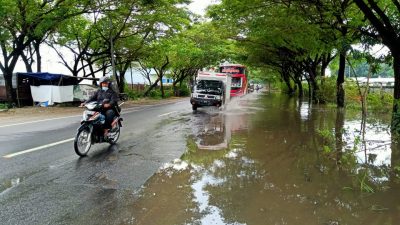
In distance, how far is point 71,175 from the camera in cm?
655

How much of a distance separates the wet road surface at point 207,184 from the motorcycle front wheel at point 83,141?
224 mm

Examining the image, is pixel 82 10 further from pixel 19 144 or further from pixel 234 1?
pixel 19 144

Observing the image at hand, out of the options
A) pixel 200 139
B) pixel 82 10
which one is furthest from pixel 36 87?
pixel 200 139

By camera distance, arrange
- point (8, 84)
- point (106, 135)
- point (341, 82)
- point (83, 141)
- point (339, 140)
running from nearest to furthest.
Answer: point (83, 141) < point (106, 135) < point (339, 140) < point (341, 82) < point (8, 84)

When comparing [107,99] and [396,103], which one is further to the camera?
[396,103]

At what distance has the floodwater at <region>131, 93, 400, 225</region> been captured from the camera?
4.79 m

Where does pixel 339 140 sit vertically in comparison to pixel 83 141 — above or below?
below

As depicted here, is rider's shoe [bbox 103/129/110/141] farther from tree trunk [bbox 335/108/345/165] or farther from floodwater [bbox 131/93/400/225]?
tree trunk [bbox 335/108/345/165]

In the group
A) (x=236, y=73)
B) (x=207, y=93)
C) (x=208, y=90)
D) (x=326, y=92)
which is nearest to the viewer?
(x=207, y=93)

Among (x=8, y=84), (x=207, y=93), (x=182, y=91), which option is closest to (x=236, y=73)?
(x=182, y=91)

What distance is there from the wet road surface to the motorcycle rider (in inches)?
28.7

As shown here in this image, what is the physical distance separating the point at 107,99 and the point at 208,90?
15441 millimetres

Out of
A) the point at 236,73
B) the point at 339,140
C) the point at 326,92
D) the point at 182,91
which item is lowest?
the point at 339,140

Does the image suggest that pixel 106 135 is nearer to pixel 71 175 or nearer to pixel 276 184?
pixel 71 175
